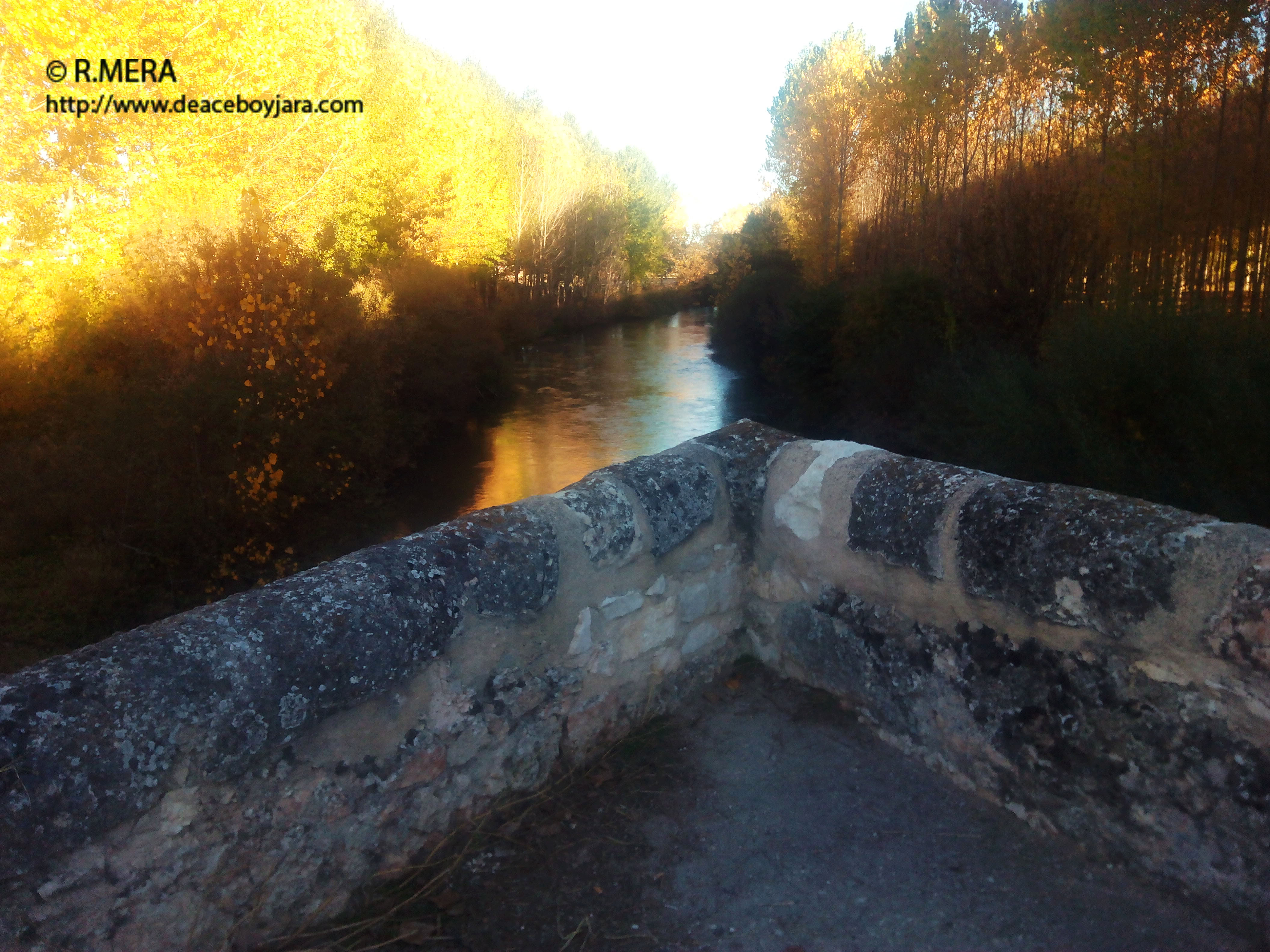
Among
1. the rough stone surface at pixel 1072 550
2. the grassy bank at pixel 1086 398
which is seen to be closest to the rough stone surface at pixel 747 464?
the rough stone surface at pixel 1072 550

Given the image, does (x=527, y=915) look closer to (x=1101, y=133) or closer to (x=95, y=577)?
(x=95, y=577)

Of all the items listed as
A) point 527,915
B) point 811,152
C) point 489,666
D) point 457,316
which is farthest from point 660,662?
point 811,152

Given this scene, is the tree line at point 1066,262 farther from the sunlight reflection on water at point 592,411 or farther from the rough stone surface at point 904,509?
the rough stone surface at point 904,509

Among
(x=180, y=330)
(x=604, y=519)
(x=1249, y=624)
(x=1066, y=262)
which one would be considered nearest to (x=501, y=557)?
(x=604, y=519)

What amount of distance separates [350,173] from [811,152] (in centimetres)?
1500

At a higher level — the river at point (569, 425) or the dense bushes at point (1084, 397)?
the dense bushes at point (1084, 397)

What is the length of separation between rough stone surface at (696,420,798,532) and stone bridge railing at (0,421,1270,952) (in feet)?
0.49

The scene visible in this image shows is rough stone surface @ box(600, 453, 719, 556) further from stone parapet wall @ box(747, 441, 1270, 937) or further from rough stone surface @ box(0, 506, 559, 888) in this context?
rough stone surface @ box(0, 506, 559, 888)

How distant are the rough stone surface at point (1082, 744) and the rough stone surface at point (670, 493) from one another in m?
0.57

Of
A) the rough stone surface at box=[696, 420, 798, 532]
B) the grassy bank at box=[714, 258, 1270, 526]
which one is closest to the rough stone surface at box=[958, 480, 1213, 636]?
the rough stone surface at box=[696, 420, 798, 532]

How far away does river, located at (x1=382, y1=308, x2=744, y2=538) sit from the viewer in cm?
1272

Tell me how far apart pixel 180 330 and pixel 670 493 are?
8304mm

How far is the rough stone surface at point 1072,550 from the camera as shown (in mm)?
1840

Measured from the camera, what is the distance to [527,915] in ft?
6.30
